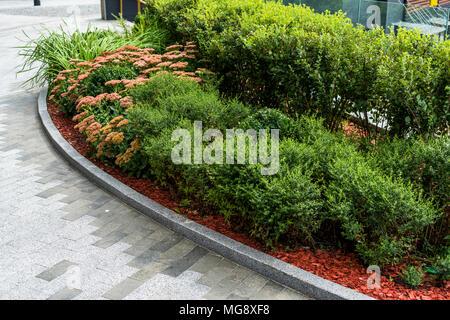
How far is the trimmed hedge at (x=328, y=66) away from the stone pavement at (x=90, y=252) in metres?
2.67

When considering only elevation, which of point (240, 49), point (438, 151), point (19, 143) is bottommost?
point (19, 143)

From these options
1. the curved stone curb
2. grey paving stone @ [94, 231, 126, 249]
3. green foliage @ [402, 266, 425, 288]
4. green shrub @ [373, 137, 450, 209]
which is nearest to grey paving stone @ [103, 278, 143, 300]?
grey paving stone @ [94, 231, 126, 249]

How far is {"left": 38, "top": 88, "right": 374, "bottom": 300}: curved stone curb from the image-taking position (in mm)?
4148

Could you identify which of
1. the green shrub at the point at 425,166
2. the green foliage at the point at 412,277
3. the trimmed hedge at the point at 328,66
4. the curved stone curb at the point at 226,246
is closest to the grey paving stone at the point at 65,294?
the curved stone curb at the point at 226,246

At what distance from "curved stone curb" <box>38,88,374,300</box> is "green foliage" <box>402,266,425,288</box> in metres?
0.46

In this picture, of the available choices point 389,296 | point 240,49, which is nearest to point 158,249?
point 389,296

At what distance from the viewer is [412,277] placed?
419cm

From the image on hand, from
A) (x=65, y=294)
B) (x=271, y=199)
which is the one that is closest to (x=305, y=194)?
(x=271, y=199)

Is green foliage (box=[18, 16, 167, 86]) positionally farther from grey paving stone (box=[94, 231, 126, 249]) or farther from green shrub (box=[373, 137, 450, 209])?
green shrub (box=[373, 137, 450, 209])

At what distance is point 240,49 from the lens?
23.8 feet

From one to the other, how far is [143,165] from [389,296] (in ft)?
11.8

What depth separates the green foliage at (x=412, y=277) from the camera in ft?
→ 13.6

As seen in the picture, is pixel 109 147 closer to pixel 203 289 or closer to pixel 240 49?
pixel 240 49

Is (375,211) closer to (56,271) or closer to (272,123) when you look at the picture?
(272,123)
